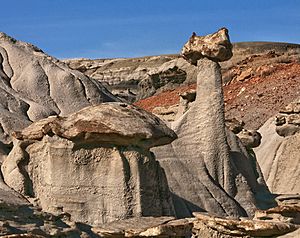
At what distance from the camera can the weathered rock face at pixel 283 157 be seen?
22406mm

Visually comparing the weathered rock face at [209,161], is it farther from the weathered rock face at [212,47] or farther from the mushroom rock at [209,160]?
the weathered rock face at [212,47]

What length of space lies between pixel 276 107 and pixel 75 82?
28.4m

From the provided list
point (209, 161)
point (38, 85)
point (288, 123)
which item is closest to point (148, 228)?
point (209, 161)

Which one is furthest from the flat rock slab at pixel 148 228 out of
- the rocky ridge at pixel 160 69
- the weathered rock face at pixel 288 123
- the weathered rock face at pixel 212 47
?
the rocky ridge at pixel 160 69

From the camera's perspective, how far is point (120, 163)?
14.6m

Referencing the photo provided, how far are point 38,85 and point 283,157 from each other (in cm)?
696

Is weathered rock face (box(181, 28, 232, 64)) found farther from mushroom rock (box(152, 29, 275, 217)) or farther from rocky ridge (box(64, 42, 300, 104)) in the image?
rocky ridge (box(64, 42, 300, 104))

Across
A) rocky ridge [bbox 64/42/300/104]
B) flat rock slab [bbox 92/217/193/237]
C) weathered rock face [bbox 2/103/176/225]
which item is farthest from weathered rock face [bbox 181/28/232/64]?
rocky ridge [bbox 64/42/300/104]

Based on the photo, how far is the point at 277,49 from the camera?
78.8 metres

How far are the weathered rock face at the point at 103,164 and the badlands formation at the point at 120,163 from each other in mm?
14

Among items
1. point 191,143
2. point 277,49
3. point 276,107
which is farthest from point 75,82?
point 277,49

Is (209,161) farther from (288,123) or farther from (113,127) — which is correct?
(288,123)

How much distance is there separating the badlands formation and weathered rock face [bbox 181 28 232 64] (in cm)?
2

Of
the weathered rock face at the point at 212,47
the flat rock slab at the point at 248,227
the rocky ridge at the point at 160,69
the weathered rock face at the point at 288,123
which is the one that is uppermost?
the rocky ridge at the point at 160,69
